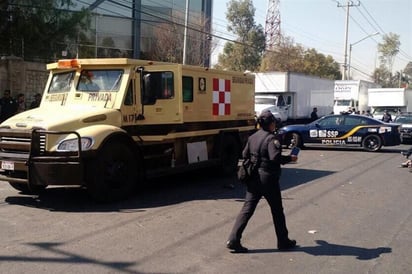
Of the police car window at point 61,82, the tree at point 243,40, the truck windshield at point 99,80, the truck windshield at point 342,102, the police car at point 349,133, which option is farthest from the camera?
the tree at point 243,40

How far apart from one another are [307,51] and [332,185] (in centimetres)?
5869

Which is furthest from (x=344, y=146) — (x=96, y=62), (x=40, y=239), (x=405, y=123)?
(x=40, y=239)

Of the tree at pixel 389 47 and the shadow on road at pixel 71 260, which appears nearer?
the shadow on road at pixel 71 260

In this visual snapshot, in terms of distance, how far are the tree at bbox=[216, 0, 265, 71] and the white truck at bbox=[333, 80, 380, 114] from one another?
110 ft

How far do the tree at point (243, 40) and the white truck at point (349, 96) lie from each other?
110 feet

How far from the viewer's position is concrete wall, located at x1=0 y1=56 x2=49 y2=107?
19.8m

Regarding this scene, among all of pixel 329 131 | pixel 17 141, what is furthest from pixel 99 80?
pixel 329 131

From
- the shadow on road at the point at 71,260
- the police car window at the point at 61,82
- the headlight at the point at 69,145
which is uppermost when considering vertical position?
the police car window at the point at 61,82

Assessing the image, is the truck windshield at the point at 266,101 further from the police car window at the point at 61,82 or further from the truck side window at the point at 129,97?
the truck side window at the point at 129,97

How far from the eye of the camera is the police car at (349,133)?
19547mm

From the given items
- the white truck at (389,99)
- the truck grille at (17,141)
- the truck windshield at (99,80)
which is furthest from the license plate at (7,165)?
the white truck at (389,99)

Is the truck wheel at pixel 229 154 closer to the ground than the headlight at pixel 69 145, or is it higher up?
closer to the ground

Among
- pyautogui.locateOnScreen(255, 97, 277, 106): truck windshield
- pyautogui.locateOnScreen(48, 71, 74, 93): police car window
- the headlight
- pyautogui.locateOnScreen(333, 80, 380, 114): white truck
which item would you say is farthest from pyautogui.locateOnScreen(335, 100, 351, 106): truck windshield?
the headlight

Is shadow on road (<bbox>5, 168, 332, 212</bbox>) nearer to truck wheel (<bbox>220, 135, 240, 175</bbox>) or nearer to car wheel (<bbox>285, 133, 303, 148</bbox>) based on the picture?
truck wheel (<bbox>220, 135, 240, 175</bbox>)
